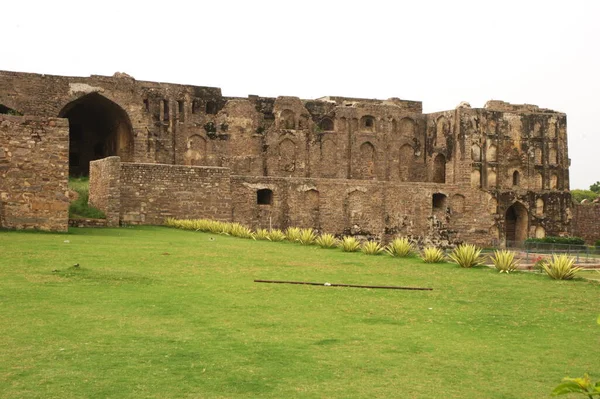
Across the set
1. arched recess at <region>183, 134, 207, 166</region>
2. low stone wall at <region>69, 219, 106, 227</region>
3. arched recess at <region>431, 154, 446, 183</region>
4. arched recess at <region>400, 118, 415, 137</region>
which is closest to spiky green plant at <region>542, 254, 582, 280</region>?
low stone wall at <region>69, 219, 106, 227</region>

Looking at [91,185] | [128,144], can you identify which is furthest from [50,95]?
[91,185]

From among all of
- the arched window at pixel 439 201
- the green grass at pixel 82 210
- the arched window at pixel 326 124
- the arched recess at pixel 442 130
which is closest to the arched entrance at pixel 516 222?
the arched recess at pixel 442 130

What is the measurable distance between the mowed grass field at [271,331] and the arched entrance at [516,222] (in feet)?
95.1

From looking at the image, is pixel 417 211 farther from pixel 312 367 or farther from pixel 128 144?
pixel 312 367

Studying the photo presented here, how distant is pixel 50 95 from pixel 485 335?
30.7 meters

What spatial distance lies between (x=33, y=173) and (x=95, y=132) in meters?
25.3

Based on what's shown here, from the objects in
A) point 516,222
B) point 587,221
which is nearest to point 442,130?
point 516,222

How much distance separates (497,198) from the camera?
4103 centimetres

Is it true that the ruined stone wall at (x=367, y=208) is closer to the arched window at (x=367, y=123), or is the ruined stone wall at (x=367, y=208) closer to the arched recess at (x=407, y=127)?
the arched recess at (x=407, y=127)

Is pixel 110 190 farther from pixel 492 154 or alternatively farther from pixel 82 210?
pixel 492 154

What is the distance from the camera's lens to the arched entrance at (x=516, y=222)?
42.0m

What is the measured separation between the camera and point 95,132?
42.5 m

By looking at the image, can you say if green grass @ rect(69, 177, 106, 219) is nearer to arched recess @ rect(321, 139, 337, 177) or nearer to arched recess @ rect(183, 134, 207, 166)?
arched recess @ rect(183, 134, 207, 166)

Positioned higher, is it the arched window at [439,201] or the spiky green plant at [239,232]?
the arched window at [439,201]
